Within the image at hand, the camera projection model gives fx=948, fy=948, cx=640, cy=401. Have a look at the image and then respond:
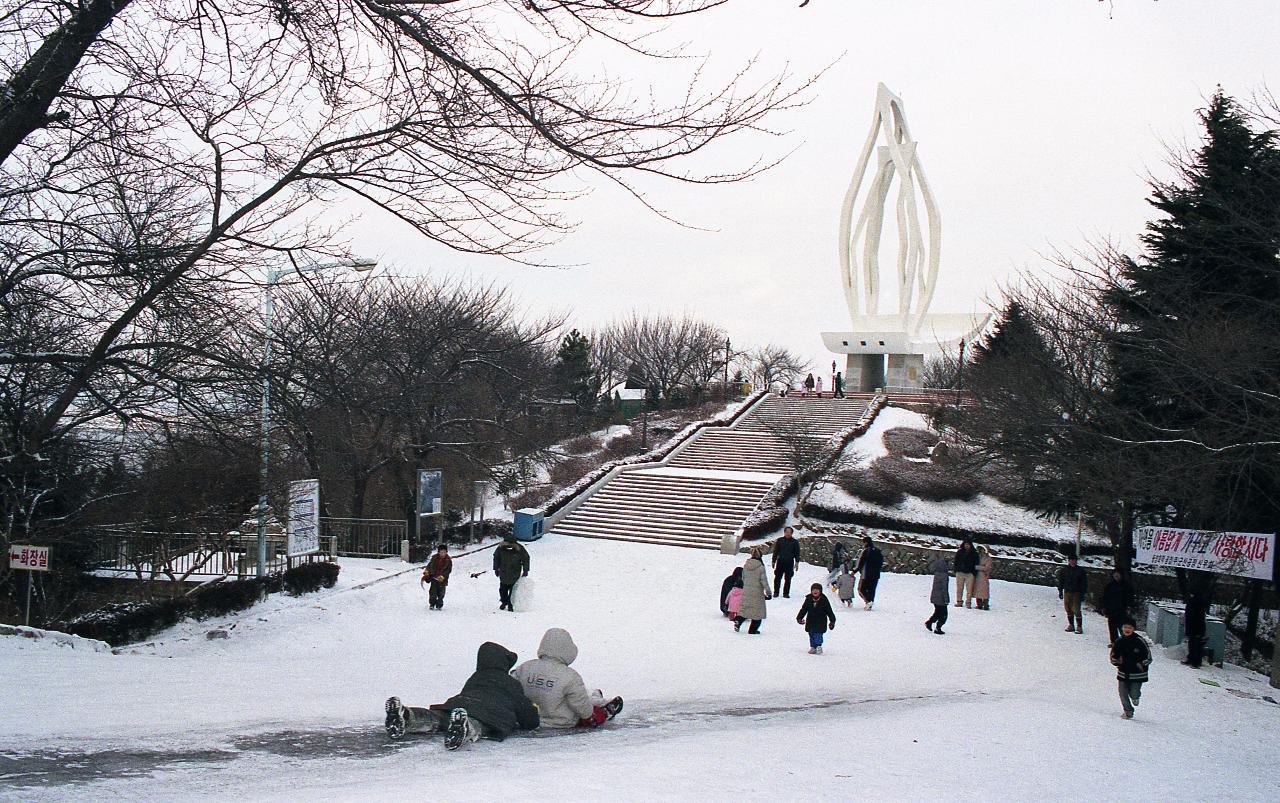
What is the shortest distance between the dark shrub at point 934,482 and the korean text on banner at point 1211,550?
47.0 ft

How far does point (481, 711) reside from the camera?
716cm

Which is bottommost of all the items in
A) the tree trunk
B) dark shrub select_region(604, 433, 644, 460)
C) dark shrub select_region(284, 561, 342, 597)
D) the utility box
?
dark shrub select_region(284, 561, 342, 597)

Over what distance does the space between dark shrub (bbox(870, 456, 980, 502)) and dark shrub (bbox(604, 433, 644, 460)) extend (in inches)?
528

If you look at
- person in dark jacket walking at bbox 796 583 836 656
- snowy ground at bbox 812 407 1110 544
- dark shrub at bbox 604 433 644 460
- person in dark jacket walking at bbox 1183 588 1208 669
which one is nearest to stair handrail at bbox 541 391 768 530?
dark shrub at bbox 604 433 644 460

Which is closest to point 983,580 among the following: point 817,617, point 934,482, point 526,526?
point 817,617

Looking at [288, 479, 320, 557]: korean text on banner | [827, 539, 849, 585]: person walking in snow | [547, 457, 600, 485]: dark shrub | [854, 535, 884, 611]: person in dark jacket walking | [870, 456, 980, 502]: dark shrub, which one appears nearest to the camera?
[288, 479, 320, 557]: korean text on banner

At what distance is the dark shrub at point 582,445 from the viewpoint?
1678 inches

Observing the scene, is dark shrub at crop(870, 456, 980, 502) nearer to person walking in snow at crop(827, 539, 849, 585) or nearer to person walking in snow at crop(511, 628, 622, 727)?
person walking in snow at crop(827, 539, 849, 585)

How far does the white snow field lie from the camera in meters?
5.97

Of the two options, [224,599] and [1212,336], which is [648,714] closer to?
[224,599]

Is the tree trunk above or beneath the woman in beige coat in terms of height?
above

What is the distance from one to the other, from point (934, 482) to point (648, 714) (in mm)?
23808

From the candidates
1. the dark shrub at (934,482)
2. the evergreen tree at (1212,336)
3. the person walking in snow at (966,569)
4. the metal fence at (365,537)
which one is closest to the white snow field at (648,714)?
the person walking in snow at (966,569)

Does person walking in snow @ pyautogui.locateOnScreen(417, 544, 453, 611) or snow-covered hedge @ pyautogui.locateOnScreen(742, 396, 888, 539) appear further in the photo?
snow-covered hedge @ pyautogui.locateOnScreen(742, 396, 888, 539)
